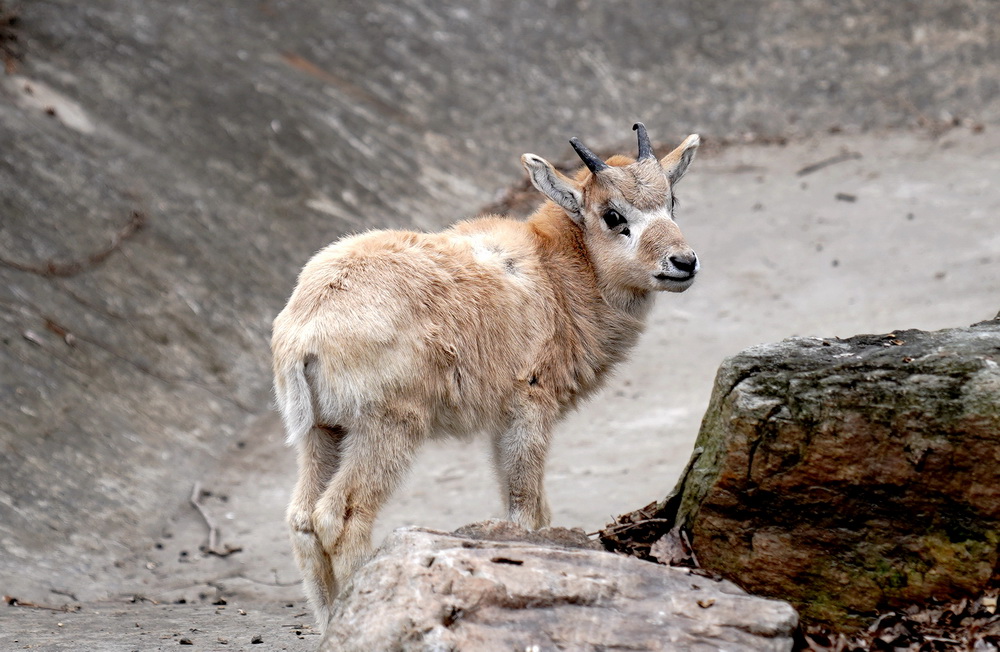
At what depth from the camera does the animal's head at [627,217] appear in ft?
22.7

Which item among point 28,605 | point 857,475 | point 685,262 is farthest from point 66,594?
point 857,475

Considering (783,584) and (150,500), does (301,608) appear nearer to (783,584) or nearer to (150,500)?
(150,500)

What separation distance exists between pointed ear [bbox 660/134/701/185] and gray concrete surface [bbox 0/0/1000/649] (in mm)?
2726

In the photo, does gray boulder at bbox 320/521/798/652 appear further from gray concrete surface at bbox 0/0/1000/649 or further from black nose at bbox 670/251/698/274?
gray concrete surface at bbox 0/0/1000/649

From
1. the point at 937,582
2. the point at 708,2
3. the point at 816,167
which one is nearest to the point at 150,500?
the point at 937,582

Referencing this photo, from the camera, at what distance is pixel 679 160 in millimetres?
7812

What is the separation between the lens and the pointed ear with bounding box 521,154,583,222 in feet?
24.3

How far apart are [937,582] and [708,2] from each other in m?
16.3

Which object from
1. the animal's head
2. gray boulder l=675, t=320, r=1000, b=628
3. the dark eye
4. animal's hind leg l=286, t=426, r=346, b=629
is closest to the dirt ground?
animal's hind leg l=286, t=426, r=346, b=629

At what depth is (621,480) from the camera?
9.46 metres

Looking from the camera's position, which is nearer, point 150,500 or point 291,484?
point 150,500

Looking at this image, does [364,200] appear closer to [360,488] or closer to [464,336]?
[464,336]

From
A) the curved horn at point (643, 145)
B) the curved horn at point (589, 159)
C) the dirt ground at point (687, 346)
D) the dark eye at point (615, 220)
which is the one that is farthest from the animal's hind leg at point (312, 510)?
the curved horn at point (643, 145)

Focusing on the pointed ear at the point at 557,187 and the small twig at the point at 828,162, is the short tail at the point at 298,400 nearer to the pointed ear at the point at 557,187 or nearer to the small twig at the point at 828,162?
the pointed ear at the point at 557,187
